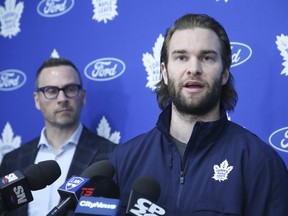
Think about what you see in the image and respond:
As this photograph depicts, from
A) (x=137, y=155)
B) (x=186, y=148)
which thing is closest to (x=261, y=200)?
(x=186, y=148)

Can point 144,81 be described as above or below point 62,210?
above

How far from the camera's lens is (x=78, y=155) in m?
2.41

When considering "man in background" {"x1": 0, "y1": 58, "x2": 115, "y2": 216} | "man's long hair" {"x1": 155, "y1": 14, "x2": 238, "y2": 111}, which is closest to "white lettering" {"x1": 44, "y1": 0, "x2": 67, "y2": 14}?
"man in background" {"x1": 0, "y1": 58, "x2": 115, "y2": 216}

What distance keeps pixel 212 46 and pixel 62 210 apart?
88 centimetres

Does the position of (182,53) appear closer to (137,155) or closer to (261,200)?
(137,155)

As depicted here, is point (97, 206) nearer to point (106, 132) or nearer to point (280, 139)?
point (280, 139)

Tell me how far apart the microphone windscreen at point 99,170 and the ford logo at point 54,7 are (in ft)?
4.90

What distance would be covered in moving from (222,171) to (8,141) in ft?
5.34

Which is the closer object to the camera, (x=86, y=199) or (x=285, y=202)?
(x=86, y=199)

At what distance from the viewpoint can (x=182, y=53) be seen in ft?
5.66

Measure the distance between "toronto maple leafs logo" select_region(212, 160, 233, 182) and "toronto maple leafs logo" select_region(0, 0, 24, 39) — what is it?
69.1 inches

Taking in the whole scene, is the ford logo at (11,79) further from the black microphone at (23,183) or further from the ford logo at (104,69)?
the black microphone at (23,183)

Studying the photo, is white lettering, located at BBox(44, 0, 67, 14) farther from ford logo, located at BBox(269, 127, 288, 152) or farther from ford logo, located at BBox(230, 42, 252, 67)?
ford logo, located at BBox(269, 127, 288, 152)

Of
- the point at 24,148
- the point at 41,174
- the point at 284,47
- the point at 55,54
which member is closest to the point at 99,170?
the point at 41,174
